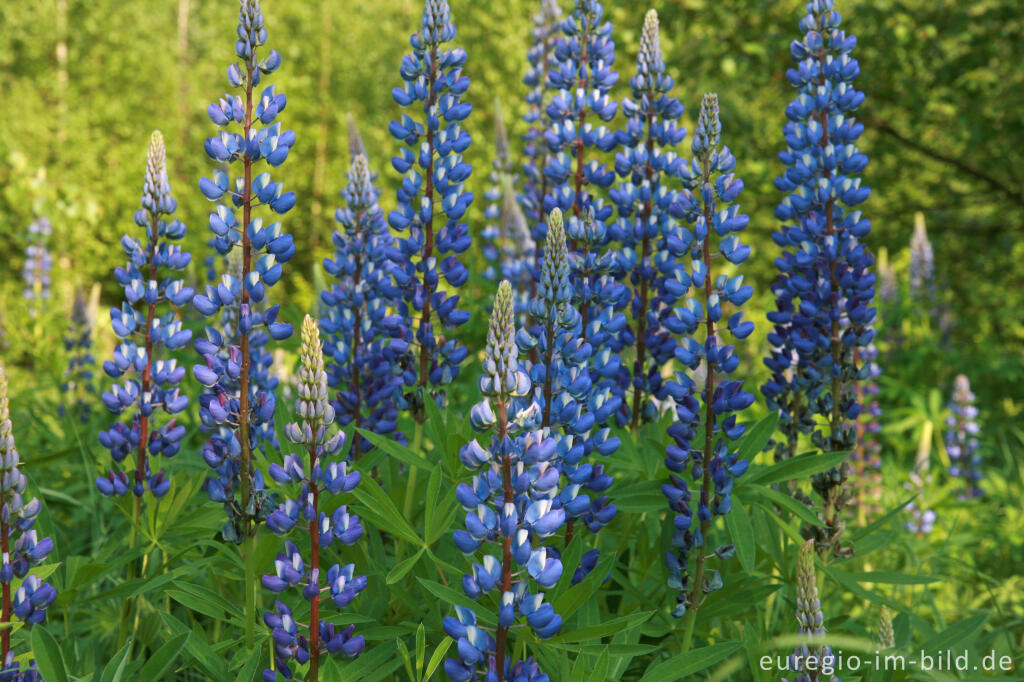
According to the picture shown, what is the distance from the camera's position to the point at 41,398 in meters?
5.83

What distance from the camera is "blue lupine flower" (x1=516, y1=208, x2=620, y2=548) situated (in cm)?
219

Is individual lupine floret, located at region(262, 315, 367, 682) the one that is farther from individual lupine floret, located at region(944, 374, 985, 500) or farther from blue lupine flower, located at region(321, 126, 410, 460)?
individual lupine floret, located at region(944, 374, 985, 500)

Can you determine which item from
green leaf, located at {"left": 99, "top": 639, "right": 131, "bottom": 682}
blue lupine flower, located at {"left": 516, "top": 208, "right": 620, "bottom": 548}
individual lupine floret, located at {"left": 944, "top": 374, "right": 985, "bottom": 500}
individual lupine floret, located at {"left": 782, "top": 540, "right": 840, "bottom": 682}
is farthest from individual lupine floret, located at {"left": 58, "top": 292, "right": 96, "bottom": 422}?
individual lupine floret, located at {"left": 944, "top": 374, "right": 985, "bottom": 500}

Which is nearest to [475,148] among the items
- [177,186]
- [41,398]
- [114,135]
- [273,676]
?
[177,186]

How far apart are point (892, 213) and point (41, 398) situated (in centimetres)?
824

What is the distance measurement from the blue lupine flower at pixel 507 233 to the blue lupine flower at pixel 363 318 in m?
0.89

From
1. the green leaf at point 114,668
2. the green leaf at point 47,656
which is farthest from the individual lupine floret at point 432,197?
the green leaf at point 47,656

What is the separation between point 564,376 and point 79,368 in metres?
3.85

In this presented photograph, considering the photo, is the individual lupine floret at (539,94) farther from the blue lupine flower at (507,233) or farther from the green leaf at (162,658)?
the green leaf at (162,658)

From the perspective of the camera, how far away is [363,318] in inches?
124

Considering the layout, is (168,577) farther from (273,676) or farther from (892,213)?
(892,213)

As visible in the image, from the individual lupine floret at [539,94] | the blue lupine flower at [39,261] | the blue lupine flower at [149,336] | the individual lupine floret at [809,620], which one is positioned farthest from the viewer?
the blue lupine flower at [39,261]

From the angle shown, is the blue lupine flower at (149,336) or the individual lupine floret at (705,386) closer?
the individual lupine floret at (705,386)

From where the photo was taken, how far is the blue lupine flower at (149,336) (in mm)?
2689
